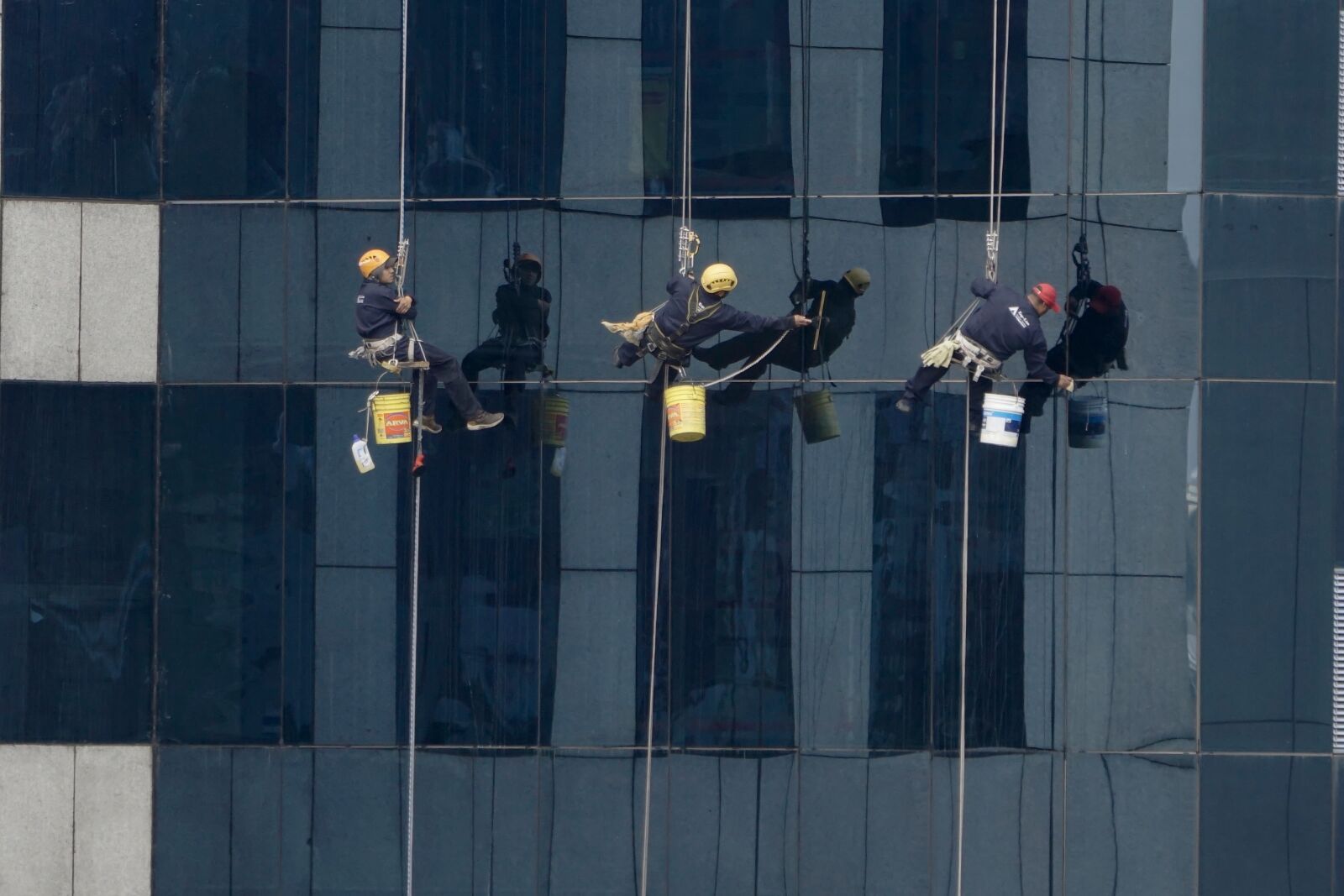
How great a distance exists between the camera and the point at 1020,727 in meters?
11.9

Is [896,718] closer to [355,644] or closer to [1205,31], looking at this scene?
[355,644]

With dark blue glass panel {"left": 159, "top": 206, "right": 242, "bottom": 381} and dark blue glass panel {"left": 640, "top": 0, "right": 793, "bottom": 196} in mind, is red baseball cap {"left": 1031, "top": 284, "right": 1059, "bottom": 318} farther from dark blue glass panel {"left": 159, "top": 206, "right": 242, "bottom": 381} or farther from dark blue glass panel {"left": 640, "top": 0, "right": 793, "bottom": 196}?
dark blue glass panel {"left": 159, "top": 206, "right": 242, "bottom": 381}

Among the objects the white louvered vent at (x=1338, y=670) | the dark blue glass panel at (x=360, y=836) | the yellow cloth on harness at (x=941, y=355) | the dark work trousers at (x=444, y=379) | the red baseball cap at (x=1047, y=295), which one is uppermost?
the red baseball cap at (x=1047, y=295)

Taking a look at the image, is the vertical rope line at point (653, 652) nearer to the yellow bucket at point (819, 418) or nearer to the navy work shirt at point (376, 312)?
the yellow bucket at point (819, 418)

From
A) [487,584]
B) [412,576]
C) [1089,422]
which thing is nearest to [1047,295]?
[1089,422]

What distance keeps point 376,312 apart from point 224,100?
2601 millimetres

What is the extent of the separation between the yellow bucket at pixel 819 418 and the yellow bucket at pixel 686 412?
1.09m

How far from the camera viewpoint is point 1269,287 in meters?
11.8

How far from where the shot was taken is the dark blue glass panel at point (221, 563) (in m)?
12.2

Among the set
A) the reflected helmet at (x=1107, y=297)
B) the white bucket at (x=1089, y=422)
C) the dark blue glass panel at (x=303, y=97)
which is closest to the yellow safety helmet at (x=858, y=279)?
the reflected helmet at (x=1107, y=297)

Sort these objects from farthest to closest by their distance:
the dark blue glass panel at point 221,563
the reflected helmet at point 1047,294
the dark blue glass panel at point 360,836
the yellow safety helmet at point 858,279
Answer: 1. the dark blue glass panel at point 221,563
2. the dark blue glass panel at point 360,836
3. the yellow safety helmet at point 858,279
4. the reflected helmet at point 1047,294

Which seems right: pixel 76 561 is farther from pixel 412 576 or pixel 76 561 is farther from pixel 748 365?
pixel 748 365

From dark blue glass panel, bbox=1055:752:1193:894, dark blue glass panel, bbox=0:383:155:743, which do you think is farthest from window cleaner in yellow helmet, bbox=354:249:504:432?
dark blue glass panel, bbox=1055:752:1193:894

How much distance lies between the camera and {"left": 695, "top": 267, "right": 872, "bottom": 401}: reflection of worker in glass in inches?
475
